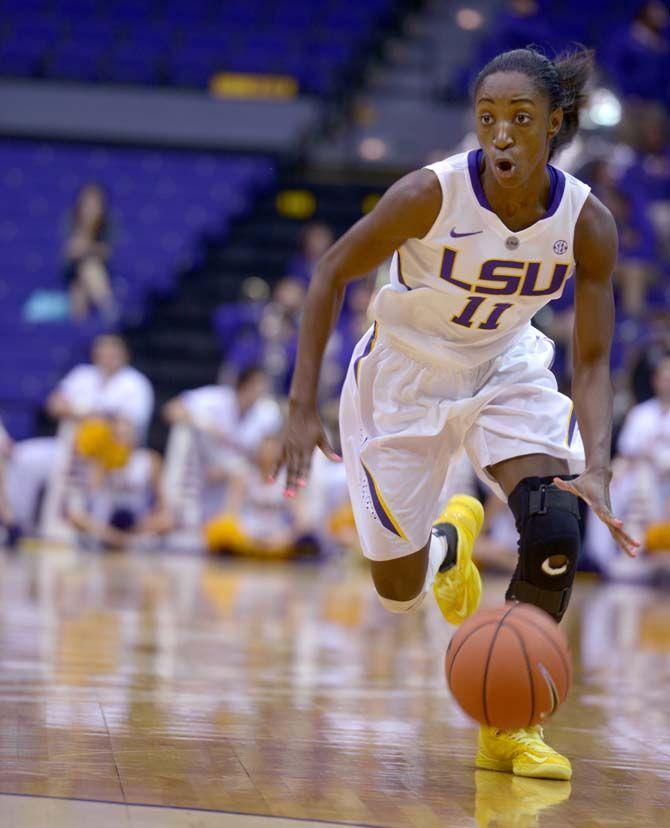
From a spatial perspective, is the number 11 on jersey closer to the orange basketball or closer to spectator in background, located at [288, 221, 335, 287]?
the orange basketball

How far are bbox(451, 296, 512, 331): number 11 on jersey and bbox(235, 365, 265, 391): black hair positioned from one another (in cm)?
806

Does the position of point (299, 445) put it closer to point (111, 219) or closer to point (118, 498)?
point (118, 498)

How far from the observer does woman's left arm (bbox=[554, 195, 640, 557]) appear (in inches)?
153

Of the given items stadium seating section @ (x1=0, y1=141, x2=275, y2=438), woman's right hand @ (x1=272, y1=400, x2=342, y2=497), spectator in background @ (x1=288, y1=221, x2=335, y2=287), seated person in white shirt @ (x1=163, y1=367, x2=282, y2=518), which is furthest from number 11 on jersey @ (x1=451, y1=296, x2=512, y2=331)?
stadium seating section @ (x1=0, y1=141, x2=275, y2=438)

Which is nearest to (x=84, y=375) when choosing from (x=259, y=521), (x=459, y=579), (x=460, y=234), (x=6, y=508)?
(x=6, y=508)

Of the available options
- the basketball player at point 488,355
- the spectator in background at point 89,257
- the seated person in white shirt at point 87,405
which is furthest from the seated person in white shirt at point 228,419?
the basketball player at point 488,355

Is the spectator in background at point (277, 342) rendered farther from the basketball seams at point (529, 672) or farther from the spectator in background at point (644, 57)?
the basketball seams at point (529, 672)

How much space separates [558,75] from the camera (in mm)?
3832

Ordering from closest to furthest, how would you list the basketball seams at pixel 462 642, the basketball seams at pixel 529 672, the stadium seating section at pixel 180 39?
the basketball seams at pixel 529 672 → the basketball seams at pixel 462 642 → the stadium seating section at pixel 180 39

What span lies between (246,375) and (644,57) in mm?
4606

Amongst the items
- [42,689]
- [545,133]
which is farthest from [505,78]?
[42,689]

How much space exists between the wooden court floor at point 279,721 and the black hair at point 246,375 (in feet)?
13.4

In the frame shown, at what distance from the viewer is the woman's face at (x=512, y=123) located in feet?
12.1

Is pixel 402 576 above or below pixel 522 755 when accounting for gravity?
above
